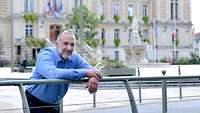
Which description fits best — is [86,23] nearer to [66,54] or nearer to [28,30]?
[28,30]

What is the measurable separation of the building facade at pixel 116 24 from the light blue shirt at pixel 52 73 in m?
69.7

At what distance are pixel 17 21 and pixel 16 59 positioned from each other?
5249 mm

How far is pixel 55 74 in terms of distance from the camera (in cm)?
639

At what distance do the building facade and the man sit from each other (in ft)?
229

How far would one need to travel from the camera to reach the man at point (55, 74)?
639cm

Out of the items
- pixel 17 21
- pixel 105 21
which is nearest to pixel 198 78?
pixel 17 21

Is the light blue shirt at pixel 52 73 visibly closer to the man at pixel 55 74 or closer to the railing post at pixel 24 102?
the man at pixel 55 74

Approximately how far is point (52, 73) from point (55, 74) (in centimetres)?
3

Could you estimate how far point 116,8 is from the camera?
89.3 metres

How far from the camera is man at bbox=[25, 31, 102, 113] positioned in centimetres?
639

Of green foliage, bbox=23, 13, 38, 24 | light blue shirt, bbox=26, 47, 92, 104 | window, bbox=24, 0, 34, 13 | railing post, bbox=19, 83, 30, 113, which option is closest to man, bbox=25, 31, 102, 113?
light blue shirt, bbox=26, 47, 92, 104

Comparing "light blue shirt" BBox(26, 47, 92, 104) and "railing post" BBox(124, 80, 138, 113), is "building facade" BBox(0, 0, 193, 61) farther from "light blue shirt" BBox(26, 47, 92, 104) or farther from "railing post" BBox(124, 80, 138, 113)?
"light blue shirt" BBox(26, 47, 92, 104)

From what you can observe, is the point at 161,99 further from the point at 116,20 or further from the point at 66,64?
the point at 116,20

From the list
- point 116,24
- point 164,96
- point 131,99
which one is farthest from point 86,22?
point 131,99
